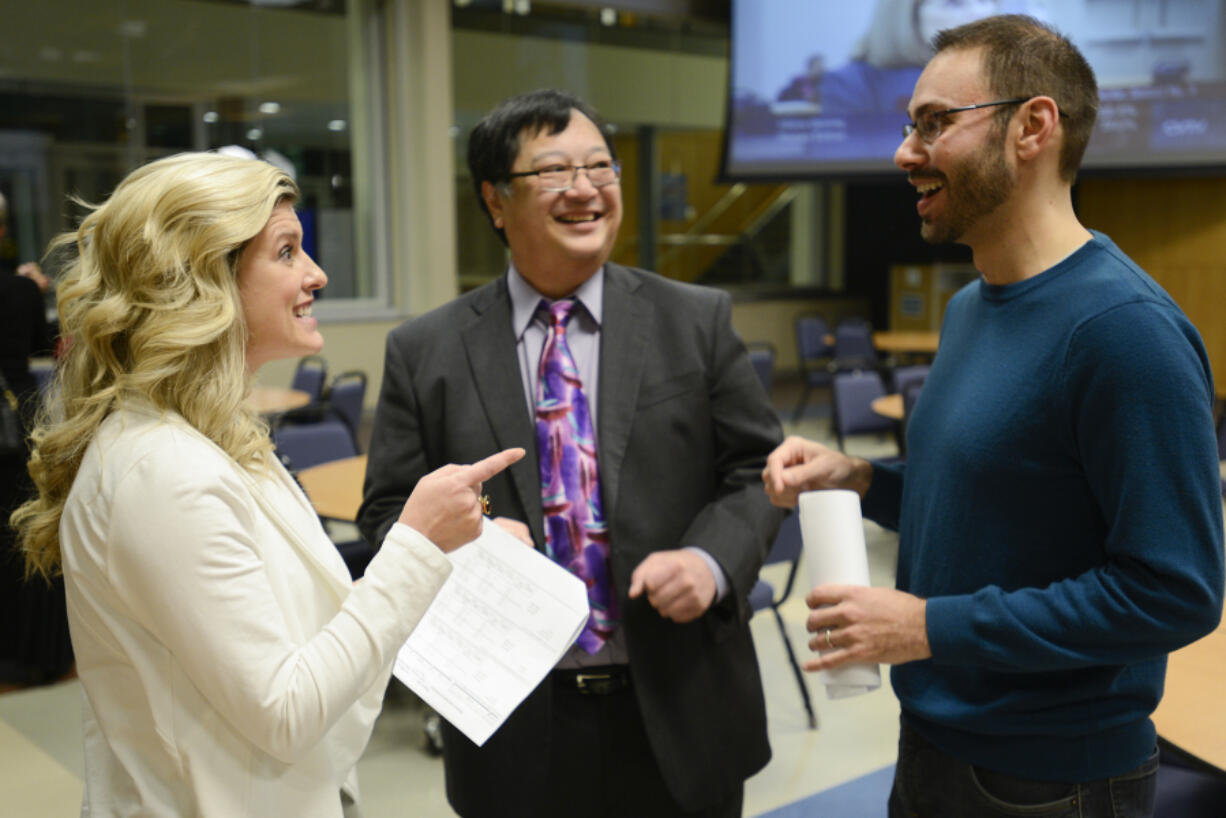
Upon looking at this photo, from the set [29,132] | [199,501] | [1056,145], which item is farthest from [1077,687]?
[29,132]

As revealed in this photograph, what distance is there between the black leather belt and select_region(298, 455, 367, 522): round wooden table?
157cm

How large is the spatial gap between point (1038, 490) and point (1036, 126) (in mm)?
420

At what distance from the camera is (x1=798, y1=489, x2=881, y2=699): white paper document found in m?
1.28

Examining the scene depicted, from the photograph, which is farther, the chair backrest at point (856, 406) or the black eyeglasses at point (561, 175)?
the chair backrest at point (856, 406)

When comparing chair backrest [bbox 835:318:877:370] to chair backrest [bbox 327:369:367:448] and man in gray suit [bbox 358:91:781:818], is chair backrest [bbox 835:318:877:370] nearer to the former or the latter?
chair backrest [bbox 327:369:367:448]

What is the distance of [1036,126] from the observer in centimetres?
123

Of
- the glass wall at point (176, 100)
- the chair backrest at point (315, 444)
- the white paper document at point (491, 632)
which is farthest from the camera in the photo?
the glass wall at point (176, 100)

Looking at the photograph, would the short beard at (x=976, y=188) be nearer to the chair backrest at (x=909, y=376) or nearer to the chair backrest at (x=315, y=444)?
the chair backrest at (x=315, y=444)

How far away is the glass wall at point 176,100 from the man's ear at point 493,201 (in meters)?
7.03

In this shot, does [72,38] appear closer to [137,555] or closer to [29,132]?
[29,132]

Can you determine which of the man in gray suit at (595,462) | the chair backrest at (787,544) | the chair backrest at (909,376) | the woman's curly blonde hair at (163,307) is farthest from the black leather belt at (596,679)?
the chair backrest at (909,376)

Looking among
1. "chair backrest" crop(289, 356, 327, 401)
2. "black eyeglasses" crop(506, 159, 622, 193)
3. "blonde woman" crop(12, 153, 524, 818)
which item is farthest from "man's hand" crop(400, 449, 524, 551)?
"chair backrest" crop(289, 356, 327, 401)

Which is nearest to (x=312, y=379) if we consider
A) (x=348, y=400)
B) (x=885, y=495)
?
(x=348, y=400)

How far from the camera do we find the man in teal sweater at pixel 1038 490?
43.1 inches
